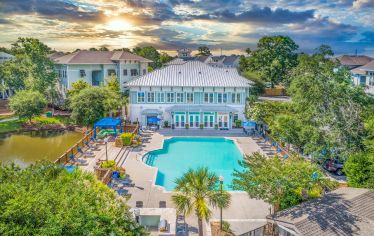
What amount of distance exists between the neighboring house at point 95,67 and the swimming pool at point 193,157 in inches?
A: 790

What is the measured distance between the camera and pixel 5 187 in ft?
29.2

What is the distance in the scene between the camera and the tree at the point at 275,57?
55.1 m

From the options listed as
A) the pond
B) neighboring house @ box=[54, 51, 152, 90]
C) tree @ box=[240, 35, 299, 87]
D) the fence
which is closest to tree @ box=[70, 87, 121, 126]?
the fence

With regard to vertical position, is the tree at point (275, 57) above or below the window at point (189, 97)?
above

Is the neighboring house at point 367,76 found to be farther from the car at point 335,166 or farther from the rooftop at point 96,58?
the rooftop at point 96,58

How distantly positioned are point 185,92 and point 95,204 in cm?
2815

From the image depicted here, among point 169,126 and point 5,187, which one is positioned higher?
point 5,187

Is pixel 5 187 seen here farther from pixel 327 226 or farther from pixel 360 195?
pixel 360 195

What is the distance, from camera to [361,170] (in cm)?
1669

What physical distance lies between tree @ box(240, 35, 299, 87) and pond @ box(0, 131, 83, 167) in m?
35.1

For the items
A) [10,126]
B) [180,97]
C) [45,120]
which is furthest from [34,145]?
[180,97]

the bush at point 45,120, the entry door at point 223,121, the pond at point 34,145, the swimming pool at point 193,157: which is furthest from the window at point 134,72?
the swimming pool at point 193,157

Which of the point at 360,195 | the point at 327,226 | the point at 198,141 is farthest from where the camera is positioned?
the point at 198,141

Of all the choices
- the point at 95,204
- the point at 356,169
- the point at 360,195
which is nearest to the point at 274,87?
the point at 356,169
